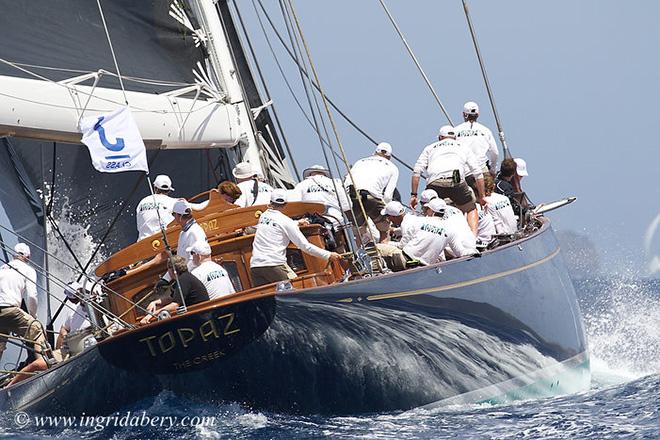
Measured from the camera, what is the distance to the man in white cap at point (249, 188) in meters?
13.4

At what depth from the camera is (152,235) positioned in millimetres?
12125

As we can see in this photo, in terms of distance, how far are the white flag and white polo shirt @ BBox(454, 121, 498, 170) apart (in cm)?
408

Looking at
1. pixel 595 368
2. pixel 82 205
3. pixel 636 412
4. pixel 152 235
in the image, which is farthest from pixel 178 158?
pixel 636 412

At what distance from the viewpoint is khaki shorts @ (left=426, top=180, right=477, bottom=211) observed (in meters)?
13.1

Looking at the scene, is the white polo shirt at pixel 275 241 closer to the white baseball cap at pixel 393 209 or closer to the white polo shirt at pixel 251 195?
the white baseball cap at pixel 393 209

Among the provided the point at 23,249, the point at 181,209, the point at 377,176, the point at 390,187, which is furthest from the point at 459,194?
the point at 23,249

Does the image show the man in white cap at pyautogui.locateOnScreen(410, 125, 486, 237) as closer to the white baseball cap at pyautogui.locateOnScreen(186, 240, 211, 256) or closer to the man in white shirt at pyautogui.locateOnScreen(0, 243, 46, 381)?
the white baseball cap at pyautogui.locateOnScreen(186, 240, 211, 256)

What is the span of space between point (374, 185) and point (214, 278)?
236cm

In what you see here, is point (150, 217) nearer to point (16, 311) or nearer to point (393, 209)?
point (16, 311)

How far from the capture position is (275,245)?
37.1 feet

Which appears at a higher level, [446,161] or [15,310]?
[446,161]

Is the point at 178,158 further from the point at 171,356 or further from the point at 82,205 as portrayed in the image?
the point at 171,356

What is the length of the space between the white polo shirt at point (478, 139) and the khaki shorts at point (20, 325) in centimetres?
451

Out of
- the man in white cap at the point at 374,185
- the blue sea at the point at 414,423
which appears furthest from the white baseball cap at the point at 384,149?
the blue sea at the point at 414,423
